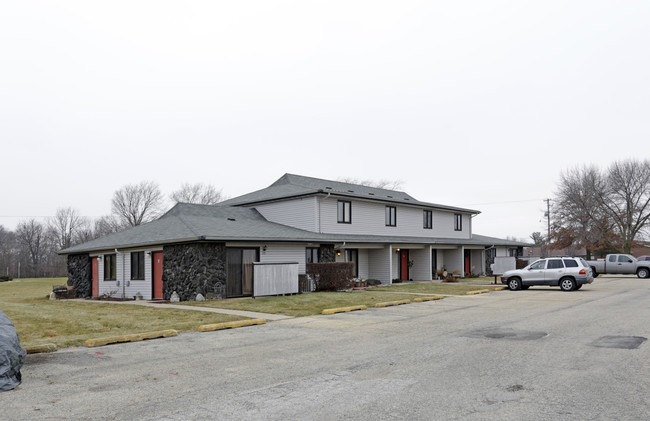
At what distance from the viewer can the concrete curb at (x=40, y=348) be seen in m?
9.78

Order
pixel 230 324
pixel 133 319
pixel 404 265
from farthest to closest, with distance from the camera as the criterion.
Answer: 1. pixel 404 265
2. pixel 133 319
3. pixel 230 324

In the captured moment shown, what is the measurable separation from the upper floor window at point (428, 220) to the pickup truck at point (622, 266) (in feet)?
42.9

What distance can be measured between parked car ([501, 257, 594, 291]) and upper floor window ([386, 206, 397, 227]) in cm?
990

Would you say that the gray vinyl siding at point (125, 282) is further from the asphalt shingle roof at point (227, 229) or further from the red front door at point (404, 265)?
the red front door at point (404, 265)

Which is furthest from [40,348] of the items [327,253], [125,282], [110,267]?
[327,253]

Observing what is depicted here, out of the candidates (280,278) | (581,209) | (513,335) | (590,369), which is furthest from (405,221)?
(581,209)

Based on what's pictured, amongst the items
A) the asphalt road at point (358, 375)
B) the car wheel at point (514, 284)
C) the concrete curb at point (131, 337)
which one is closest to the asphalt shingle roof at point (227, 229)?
the car wheel at point (514, 284)

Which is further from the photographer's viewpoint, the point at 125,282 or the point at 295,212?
the point at 295,212

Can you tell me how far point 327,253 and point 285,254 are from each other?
325cm

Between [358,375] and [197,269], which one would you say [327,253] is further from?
[358,375]

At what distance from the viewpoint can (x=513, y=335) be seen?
1137 centimetres

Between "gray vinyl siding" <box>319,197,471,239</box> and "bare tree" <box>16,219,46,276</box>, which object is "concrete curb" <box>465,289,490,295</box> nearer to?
"gray vinyl siding" <box>319,197,471,239</box>

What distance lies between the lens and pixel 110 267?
28.6m

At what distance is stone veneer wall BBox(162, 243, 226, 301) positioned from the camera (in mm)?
22562
